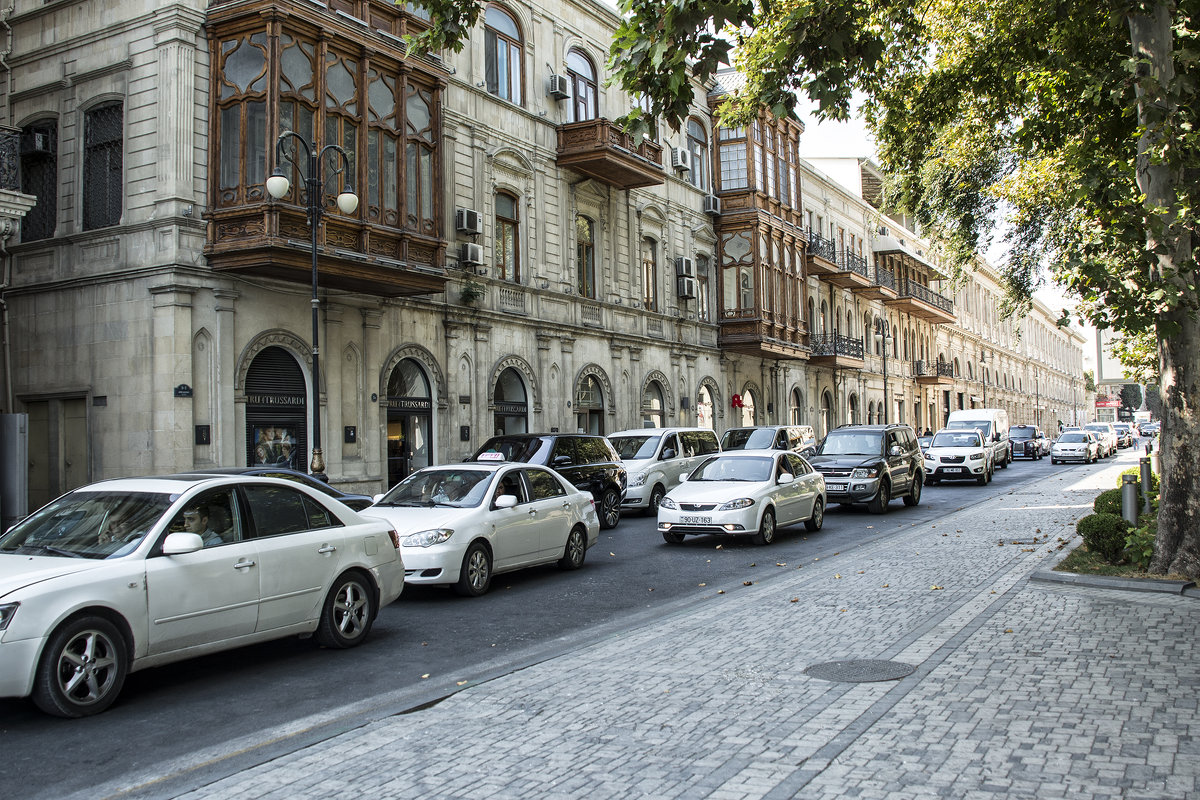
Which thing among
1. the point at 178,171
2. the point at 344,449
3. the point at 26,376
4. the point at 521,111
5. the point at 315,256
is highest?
the point at 521,111

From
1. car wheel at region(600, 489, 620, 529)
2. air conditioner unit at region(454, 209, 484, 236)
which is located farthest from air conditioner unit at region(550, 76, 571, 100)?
car wheel at region(600, 489, 620, 529)

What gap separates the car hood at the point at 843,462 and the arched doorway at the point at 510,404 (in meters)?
8.66

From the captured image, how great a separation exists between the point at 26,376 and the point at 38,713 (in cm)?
1617

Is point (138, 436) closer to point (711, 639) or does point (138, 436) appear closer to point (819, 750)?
point (711, 639)

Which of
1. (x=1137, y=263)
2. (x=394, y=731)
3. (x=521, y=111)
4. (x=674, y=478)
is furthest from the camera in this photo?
(x=521, y=111)

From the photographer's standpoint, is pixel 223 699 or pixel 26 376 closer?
pixel 223 699

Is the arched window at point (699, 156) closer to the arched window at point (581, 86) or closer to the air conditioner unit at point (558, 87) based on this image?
the arched window at point (581, 86)

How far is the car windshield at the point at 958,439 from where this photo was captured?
33.5 m

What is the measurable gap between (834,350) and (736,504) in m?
31.6

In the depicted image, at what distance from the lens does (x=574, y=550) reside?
43.7ft

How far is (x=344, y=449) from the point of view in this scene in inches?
850

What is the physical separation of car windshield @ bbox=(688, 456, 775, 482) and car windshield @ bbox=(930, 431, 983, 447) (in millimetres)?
18771

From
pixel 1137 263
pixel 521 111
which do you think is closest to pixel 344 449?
pixel 521 111

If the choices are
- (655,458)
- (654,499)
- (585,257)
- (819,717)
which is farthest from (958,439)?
(819,717)
